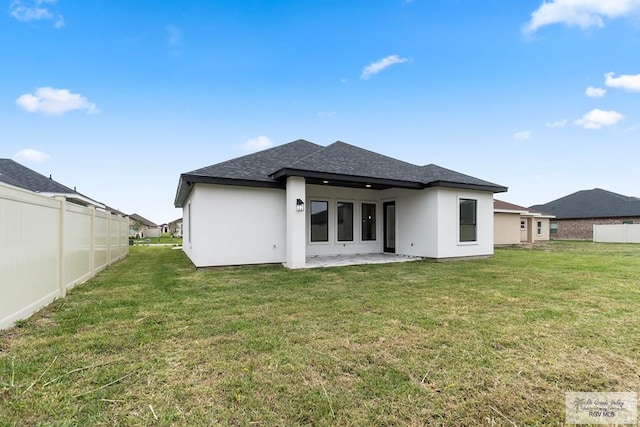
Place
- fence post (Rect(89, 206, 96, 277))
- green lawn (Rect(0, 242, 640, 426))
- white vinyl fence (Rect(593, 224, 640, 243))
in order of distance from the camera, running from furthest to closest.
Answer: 1. white vinyl fence (Rect(593, 224, 640, 243))
2. fence post (Rect(89, 206, 96, 277))
3. green lawn (Rect(0, 242, 640, 426))

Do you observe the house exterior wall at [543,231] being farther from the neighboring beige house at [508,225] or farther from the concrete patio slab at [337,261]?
the concrete patio slab at [337,261]

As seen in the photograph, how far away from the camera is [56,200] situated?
17.3 feet

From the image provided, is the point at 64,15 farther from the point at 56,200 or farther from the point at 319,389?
the point at 319,389

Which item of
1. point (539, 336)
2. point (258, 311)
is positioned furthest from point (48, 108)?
point (539, 336)

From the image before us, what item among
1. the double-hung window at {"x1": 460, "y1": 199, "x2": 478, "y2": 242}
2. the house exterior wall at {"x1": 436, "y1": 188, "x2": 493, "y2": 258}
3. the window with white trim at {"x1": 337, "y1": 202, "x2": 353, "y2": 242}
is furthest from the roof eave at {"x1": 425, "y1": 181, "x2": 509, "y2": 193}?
the window with white trim at {"x1": 337, "y1": 202, "x2": 353, "y2": 242}

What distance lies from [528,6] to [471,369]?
12048 mm

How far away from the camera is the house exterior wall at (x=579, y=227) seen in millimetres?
26916

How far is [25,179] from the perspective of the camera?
1331 cm

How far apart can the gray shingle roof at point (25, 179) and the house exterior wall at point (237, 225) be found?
8721 mm

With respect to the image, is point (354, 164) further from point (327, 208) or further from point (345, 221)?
point (345, 221)

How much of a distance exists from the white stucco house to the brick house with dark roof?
949 inches

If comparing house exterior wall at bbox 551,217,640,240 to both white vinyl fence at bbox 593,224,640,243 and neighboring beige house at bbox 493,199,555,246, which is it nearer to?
white vinyl fence at bbox 593,224,640,243

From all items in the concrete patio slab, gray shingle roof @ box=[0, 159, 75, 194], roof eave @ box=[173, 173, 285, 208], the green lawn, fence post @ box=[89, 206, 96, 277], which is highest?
gray shingle roof @ box=[0, 159, 75, 194]

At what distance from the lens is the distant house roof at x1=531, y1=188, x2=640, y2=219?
2662 centimetres
